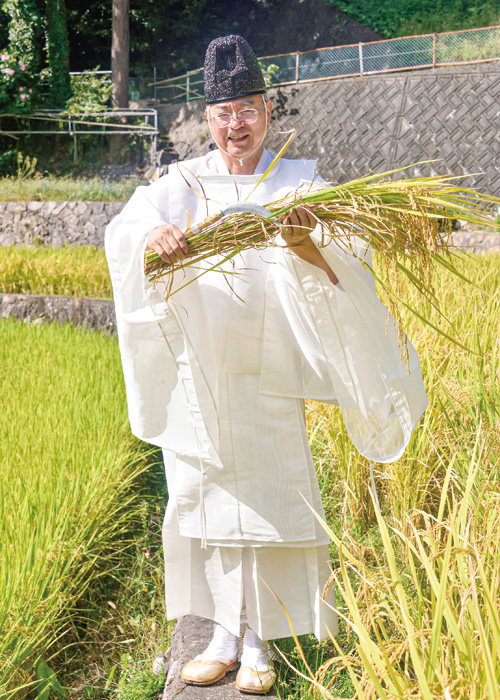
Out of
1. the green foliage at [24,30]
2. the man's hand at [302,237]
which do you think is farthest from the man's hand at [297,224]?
the green foliage at [24,30]

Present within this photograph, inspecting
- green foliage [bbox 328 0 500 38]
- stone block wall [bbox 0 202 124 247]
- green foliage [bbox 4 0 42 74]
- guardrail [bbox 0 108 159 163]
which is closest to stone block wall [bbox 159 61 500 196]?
guardrail [bbox 0 108 159 163]

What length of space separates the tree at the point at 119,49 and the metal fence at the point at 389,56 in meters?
3.02

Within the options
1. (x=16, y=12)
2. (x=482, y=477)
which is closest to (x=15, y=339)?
(x=482, y=477)

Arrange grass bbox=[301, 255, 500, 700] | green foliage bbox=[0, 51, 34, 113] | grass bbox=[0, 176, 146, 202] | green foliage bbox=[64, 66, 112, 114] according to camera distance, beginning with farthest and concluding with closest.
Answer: green foliage bbox=[64, 66, 112, 114]
green foliage bbox=[0, 51, 34, 113]
grass bbox=[0, 176, 146, 202]
grass bbox=[301, 255, 500, 700]

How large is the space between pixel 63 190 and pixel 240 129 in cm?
1219

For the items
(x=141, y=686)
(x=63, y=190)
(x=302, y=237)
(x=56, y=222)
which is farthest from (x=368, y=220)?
(x=63, y=190)

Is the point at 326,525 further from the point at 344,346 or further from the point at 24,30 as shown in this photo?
the point at 24,30

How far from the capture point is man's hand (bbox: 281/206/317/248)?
1.61 metres

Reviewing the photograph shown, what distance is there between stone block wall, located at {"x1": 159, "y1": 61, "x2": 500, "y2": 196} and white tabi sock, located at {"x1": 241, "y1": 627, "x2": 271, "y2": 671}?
30.8ft

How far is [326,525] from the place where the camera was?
141cm

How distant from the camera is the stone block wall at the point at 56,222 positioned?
11.9m

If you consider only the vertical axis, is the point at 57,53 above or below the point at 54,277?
above

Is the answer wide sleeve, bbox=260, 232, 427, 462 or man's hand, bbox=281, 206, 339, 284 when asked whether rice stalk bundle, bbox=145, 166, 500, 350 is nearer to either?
man's hand, bbox=281, 206, 339, 284

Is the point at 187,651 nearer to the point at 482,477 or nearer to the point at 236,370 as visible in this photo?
the point at 236,370
